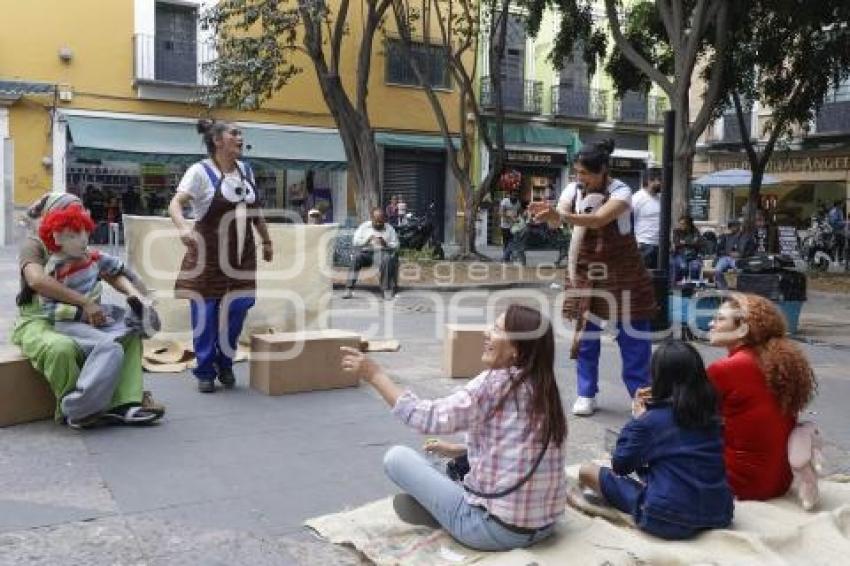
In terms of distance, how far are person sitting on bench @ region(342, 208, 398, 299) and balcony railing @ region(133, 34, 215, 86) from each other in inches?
471

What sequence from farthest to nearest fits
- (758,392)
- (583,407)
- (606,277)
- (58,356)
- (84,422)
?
(583,407), (606,277), (84,422), (58,356), (758,392)

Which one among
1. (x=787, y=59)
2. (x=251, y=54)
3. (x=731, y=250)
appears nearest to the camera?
(x=731, y=250)

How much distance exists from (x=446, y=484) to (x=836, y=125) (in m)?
31.3

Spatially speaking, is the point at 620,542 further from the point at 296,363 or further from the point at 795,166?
the point at 795,166

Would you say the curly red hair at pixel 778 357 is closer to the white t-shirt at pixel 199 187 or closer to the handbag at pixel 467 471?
the handbag at pixel 467 471

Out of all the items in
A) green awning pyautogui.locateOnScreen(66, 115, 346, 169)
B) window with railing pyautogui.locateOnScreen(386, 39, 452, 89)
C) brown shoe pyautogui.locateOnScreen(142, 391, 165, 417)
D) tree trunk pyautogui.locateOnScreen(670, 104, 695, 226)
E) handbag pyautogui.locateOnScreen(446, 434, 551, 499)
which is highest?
window with railing pyautogui.locateOnScreen(386, 39, 452, 89)

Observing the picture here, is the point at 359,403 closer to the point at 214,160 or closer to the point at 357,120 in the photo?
the point at 214,160

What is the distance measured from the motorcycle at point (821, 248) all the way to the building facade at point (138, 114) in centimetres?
1180

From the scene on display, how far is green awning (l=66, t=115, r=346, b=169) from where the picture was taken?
892 inches

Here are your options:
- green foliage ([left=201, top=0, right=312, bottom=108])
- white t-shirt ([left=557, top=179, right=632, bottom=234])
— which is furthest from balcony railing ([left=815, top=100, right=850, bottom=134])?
white t-shirt ([left=557, top=179, right=632, bottom=234])

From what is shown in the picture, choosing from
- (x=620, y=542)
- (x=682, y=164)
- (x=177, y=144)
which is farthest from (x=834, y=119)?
(x=620, y=542)

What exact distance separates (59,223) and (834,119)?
101ft

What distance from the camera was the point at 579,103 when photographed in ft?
105

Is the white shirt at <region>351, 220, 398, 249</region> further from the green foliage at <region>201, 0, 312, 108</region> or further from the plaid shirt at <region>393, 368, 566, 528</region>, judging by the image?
the plaid shirt at <region>393, 368, 566, 528</region>
